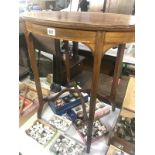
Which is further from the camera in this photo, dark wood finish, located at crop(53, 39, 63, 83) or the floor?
dark wood finish, located at crop(53, 39, 63, 83)

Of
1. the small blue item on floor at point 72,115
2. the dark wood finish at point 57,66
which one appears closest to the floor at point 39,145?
the small blue item on floor at point 72,115

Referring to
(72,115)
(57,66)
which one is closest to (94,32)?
(72,115)

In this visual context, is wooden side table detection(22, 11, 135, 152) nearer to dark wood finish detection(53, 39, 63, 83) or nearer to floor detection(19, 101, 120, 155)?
floor detection(19, 101, 120, 155)

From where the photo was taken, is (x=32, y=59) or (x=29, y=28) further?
(x=32, y=59)

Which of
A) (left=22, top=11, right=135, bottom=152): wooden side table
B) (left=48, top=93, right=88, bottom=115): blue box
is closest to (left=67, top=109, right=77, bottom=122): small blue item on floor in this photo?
(left=48, top=93, right=88, bottom=115): blue box

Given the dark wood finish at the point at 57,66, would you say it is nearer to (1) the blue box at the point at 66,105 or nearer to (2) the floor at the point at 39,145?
(1) the blue box at the point at 66,105

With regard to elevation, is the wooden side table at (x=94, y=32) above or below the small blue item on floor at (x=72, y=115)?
above

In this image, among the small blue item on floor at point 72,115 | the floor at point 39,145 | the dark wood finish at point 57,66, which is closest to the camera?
the floor at point 39,145

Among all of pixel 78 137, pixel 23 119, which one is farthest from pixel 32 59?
pixel 78 137

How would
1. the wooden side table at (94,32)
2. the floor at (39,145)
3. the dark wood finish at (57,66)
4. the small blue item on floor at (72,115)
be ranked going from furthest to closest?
the dark wood finish at (57,66) → the small blue item on floor at (72,115) → the floor at (39,145) → the wooden side table at (94,32)

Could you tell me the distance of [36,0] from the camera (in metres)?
1.87
